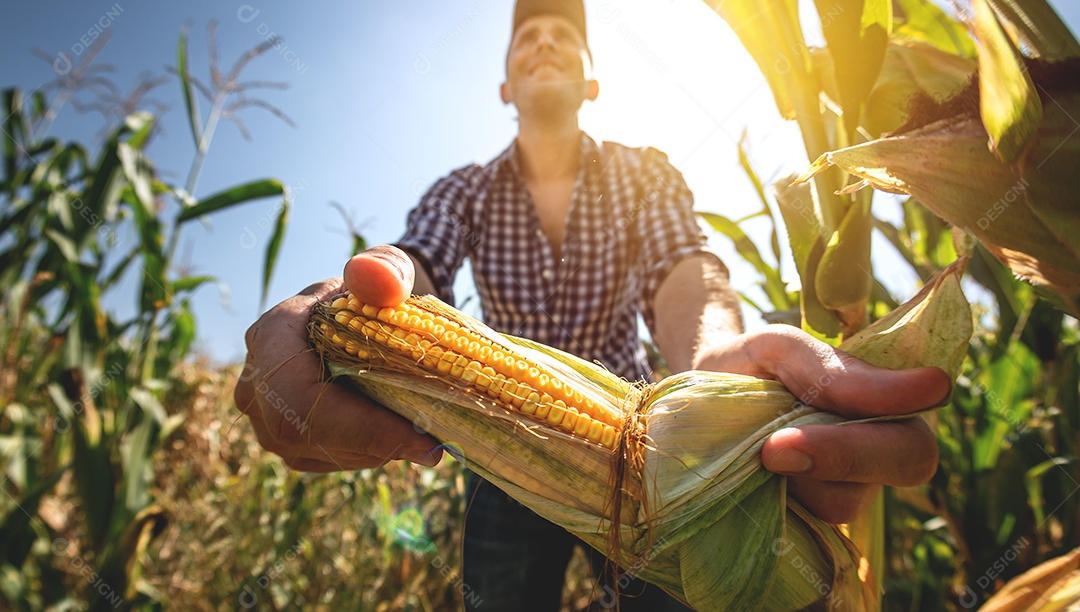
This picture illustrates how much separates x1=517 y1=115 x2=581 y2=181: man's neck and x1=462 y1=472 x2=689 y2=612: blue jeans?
1.35 metres

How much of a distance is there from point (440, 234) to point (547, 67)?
36.7 inches

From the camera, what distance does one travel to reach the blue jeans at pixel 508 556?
1.68 meters

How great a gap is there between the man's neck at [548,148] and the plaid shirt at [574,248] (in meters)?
0.15

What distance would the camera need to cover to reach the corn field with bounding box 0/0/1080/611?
0.80m

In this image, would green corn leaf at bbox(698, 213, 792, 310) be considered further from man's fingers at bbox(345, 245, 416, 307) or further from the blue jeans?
man's fingers at bbox(345, 245, 416, 307)

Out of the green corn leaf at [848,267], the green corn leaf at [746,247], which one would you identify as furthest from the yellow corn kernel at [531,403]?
the green corn leaf at [746,247]

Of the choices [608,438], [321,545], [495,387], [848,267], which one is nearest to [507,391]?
[495,387]

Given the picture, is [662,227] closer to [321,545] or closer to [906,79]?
[906,79]

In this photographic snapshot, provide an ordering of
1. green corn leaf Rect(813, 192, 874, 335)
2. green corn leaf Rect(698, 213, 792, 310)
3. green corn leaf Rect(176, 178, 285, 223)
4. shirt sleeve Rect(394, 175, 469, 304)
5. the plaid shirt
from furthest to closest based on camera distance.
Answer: green corn leaf Rect(176, 178, 285, 223)
the plaid shirt
green corn leaf Rect(698, 213, 792, 310)
shirt sleeve Rect(394, 175, 469, 304)
green corn leaf Rect(813, 192, 874, 335)

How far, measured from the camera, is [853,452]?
0.75m

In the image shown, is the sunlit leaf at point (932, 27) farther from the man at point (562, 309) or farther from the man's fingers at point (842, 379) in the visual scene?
the man's fingers at point (842, 379)

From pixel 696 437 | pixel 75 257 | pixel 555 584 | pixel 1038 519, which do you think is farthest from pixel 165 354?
pixel 1038 519

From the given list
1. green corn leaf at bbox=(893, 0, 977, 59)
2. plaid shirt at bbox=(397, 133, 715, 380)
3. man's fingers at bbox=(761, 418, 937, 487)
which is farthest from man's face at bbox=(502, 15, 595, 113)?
man's fingers at bbox=(761, 418, 937, 487)

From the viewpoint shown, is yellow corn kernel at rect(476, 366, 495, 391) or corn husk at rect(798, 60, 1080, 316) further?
yellow corn kernel at rect(476, 366, 495, 391)
